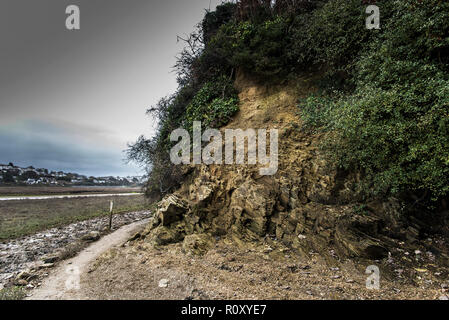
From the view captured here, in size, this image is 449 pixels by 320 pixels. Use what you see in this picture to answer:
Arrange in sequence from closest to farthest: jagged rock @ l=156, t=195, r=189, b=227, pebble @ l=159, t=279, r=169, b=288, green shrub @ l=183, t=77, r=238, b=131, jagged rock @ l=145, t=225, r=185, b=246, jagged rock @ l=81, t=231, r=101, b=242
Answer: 1. pebble @ l=159, t=279, r=169, b=288
2. jagged rock @ l=145, t=225, r=185, b=246
3. jagged rock @ l=156, t=195, r=189, b=227
4. green shrub @ l=183, t=77, r=238, b=131
5. jagged rock @ l=81, t=231, r=101, b=242

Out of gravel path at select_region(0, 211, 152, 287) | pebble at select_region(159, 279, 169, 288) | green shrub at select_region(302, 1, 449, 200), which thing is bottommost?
gravel path at select_region(0, 211, 152, 287)

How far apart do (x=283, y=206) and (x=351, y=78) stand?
583 cm

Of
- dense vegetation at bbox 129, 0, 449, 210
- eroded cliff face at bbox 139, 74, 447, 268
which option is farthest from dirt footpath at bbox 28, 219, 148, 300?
dense vegetation at bbox 129, 0, 449, 210

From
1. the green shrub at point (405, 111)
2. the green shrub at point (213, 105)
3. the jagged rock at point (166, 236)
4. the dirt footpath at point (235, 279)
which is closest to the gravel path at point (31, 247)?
the dirt footpath at point (235, 279)

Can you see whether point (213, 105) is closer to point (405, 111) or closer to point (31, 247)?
point (405, 111)

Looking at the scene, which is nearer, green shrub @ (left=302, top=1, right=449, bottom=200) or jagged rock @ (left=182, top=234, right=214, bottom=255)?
green shrub @ (left=302, top=1, right=449, bottom=200)

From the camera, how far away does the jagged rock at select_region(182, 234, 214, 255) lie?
6.65 m

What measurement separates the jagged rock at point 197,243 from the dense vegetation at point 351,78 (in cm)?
394

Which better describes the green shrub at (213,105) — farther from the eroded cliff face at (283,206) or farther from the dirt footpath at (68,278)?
the dirt footpath at (68,278)

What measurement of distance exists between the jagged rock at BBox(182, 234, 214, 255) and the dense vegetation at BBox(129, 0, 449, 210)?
3.94 m

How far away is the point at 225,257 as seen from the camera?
6074mm

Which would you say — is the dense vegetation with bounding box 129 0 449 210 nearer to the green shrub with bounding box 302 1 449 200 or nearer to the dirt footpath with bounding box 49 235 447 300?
the green shrub with bounding box 302 1 449 200
